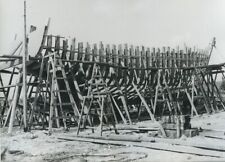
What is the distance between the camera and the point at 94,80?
15773 millimetres

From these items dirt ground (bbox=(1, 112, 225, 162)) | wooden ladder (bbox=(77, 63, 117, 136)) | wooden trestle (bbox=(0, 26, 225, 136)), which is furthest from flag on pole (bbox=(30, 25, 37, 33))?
dirt ground (bbox=(1, 112, 225, 162))

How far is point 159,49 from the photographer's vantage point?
19.3 metres

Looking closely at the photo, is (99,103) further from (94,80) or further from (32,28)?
(32,28)

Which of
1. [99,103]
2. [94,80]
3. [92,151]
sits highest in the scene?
[94,80]

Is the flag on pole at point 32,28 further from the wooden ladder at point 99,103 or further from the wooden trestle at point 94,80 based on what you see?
the wooden ladder at point 99,103

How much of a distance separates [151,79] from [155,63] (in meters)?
0.98

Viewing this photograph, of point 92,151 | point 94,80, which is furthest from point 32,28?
point 92,151

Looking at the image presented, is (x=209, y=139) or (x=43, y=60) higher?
(x=43, y=60)

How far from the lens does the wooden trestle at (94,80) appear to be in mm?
13477

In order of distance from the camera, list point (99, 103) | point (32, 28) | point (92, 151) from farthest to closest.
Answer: point (32, 28)
point (99, 103)
point (92, 151)

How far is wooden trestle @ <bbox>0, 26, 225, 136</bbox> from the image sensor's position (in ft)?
44.2

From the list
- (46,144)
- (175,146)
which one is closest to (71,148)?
(46,144)

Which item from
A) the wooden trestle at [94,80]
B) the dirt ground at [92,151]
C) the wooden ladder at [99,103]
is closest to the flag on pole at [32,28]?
the wooden trestle at [94,80]

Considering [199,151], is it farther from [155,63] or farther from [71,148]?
[155,63]
